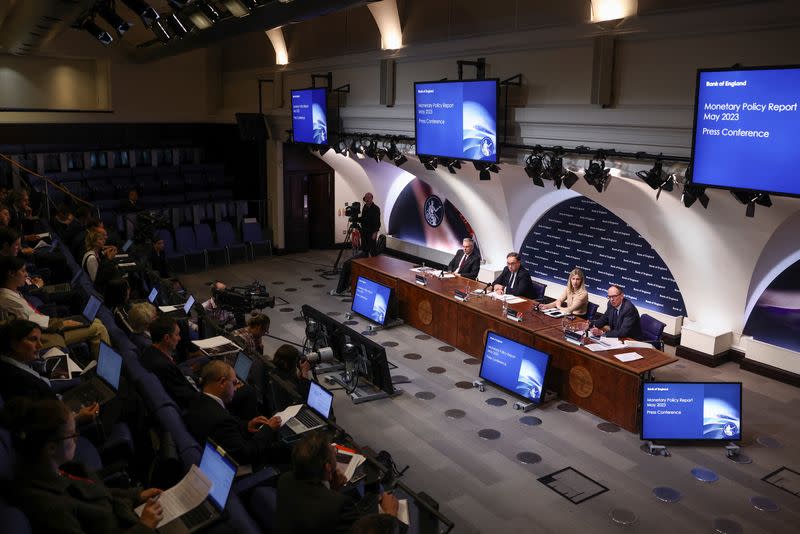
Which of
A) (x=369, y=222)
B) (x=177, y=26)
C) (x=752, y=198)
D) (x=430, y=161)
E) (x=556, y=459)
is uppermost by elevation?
(x=177, y=26)

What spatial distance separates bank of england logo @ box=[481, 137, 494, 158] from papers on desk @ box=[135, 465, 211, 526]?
19.4ft

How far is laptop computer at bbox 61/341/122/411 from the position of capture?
14.5 feet

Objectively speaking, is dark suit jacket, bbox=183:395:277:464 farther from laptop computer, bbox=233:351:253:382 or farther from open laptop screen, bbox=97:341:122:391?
laptop computer, bbox=233:351:253:382

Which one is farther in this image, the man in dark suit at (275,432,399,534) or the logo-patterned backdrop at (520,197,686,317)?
the logo-patterned backdrop at (520,197,686,317)

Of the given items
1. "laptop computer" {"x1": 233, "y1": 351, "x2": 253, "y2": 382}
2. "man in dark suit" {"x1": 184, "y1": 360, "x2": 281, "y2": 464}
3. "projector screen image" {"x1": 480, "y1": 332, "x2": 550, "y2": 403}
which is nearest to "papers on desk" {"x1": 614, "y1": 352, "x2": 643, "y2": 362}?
"projector screen image" {"x1": 480, "y1": 332, "x2": 550, "y2": 403}

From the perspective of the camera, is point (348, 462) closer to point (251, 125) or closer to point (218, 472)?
point (218, 472)

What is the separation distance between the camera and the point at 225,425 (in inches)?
156

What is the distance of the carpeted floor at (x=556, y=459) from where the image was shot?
4945mm

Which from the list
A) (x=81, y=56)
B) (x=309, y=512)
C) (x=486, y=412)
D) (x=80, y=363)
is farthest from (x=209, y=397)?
(x=81, y=56)

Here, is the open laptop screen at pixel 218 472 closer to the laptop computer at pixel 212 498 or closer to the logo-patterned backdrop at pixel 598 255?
the laptop computer at pixel 212 498

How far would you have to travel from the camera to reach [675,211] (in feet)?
25.0

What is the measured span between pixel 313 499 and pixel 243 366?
2.36 meters

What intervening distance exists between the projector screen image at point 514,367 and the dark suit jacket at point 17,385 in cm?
437

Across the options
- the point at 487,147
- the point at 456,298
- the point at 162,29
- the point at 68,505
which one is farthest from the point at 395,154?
the point at 68,505
